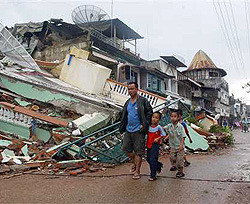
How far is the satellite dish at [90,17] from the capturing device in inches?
657

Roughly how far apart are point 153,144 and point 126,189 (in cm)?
87

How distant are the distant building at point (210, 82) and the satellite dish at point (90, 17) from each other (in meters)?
21.5

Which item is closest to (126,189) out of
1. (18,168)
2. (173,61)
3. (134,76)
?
(18,168)

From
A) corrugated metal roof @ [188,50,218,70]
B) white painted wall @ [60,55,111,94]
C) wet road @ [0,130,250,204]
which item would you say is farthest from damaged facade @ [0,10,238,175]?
corrugated metal roof @ [188,50,218,70]

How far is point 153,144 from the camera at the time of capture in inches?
147

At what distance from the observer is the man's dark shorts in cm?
371

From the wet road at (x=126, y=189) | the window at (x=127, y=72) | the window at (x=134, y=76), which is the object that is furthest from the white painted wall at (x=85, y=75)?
the wet road at (x=126, y=189)

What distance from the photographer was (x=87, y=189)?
10.5ft

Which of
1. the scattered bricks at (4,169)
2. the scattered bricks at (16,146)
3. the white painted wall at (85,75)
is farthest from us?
the white painted wall at (85,75)

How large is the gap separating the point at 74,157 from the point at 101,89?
22.9 feet

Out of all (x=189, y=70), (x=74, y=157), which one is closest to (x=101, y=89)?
(x=74, y=157)

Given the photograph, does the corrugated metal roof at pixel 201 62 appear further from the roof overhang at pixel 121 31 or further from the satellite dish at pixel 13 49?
the satellite dish at pixel 13 49

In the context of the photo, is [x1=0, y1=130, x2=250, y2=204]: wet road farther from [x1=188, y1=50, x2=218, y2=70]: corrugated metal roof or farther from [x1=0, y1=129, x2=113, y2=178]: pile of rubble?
[x1=188, y1=50, x2=218, y2=70]: corrugated metal roof

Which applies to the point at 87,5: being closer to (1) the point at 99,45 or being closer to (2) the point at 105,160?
(1) the point at 99,45
